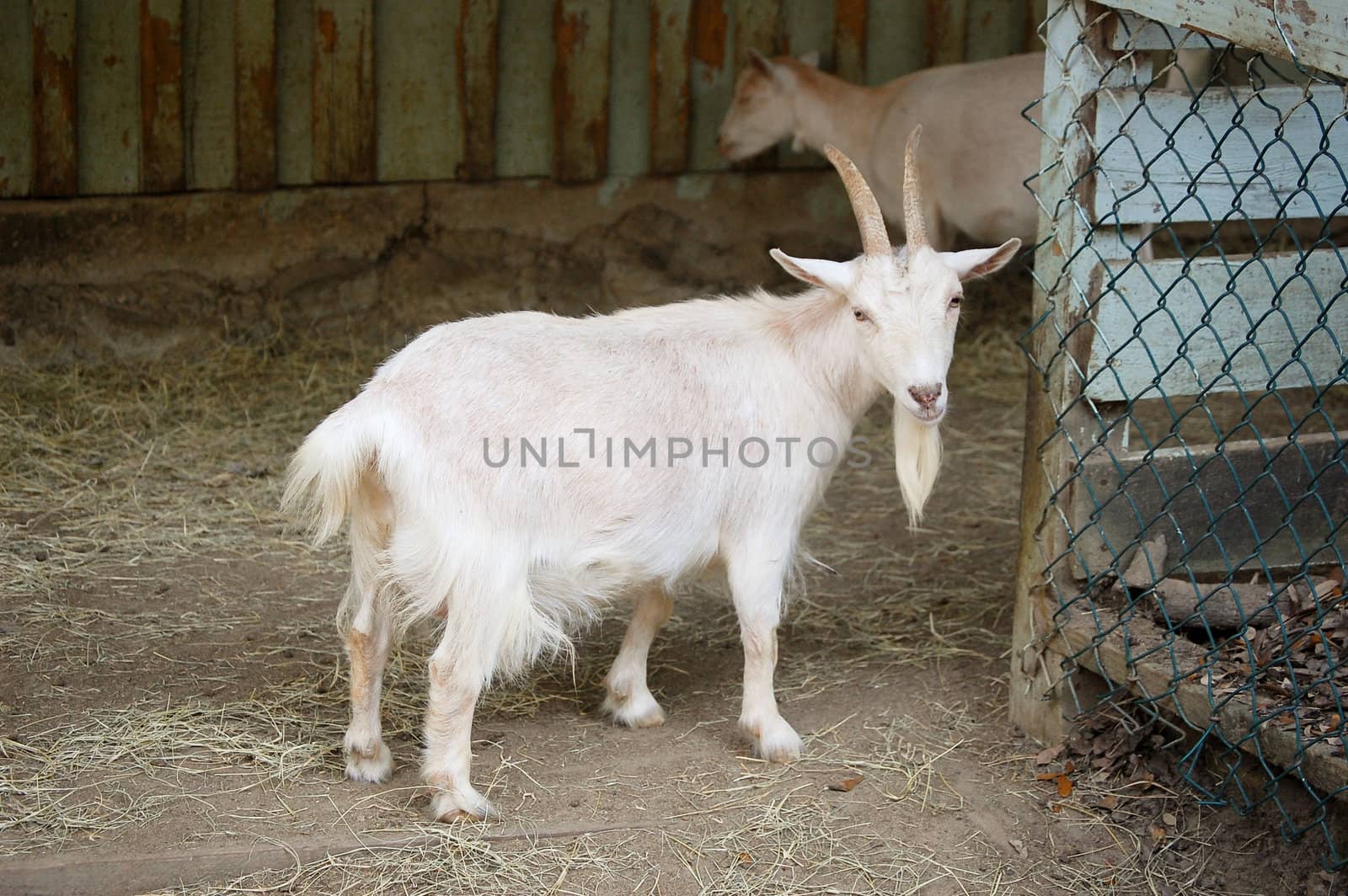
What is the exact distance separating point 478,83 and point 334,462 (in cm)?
421

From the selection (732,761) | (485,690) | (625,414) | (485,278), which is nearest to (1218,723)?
(732,761)

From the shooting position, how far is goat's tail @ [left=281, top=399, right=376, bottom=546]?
3246mm

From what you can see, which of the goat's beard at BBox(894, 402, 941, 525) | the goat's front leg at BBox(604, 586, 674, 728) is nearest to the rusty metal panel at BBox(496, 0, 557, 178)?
the goat's front leg at BBox(604, 586, 674, 728)

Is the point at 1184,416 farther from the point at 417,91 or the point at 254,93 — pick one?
the point at 254,93

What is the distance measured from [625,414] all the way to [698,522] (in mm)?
342

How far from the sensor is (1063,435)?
140 inches

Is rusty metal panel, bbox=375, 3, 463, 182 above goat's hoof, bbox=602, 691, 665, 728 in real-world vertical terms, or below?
above

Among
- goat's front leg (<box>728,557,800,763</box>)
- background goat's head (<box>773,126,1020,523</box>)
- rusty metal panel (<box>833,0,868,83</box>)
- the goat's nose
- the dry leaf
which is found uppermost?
rusty metal panel (<box>833,0,868,83</box>)

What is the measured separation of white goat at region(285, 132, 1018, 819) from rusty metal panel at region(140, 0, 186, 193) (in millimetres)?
3662

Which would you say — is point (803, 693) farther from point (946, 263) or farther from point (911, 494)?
point (946, 263)

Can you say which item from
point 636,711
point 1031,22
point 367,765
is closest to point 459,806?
point 367,765

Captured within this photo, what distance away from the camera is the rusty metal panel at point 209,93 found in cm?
655

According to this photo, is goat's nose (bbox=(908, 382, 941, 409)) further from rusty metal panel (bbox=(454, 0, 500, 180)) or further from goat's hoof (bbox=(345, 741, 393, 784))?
rusty metal panel (bbox=(454, 0, 500, 180))

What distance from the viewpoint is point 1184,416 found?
10.2 ft
